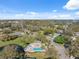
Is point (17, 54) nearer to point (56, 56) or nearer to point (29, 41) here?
point (56, 56)

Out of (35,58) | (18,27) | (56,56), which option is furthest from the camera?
(18,27)

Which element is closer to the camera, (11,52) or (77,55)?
(11,52)

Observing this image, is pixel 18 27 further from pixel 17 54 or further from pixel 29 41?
pixel 17 54

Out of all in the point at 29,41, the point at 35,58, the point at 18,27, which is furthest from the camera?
the point at 18,27

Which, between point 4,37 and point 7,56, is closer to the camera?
point 7,56

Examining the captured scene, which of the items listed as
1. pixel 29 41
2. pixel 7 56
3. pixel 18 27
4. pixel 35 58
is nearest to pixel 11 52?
pixel 7 56

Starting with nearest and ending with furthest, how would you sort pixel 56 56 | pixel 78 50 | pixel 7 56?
pixel 7 56 → pixel 78 50 → pixel 56 56

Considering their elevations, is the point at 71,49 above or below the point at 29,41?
above

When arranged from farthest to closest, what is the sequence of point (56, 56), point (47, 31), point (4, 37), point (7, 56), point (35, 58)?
1. point (47, 31)
2. point (4, 37)
3. point (35, 58)
4. point (56, 56)
5. point (7, 56)

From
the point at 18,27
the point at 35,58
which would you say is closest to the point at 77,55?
the point at 35,58
